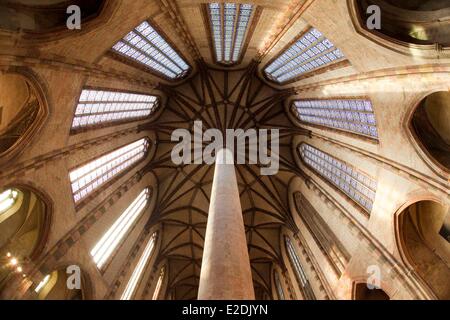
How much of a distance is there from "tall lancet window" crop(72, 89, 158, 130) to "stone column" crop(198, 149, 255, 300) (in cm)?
690

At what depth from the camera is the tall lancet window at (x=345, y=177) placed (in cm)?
1354

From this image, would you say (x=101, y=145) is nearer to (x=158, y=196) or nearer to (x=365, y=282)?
(x=158, y=196)

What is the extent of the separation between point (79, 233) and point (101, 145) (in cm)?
433

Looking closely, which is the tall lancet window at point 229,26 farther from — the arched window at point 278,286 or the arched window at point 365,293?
the arched window at point 278,286

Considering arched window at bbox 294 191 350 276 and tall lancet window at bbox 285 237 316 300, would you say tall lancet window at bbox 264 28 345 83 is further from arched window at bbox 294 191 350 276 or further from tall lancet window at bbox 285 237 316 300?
tall lancet window at bbox 285 237 316 300

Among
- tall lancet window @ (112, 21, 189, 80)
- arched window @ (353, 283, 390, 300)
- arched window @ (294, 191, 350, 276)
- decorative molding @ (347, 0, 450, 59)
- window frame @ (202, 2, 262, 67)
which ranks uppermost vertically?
window frame @ (202, 2, 262, 67)

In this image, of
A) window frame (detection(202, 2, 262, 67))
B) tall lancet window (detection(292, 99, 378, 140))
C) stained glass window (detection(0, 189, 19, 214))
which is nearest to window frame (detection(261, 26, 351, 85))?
tall lancet window (detection(292, 99, 378, 140))

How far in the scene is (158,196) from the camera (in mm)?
22953

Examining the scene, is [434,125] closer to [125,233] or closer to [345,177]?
[345,177]

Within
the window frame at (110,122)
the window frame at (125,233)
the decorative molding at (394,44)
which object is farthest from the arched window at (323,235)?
the window frame at (110,122)

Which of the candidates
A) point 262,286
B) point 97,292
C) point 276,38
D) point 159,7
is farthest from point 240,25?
point 262,286

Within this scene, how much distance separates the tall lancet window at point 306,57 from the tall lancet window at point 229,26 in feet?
8.30

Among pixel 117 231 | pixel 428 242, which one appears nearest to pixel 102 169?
pixel 117 231

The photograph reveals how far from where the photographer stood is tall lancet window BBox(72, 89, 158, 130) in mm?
12452
